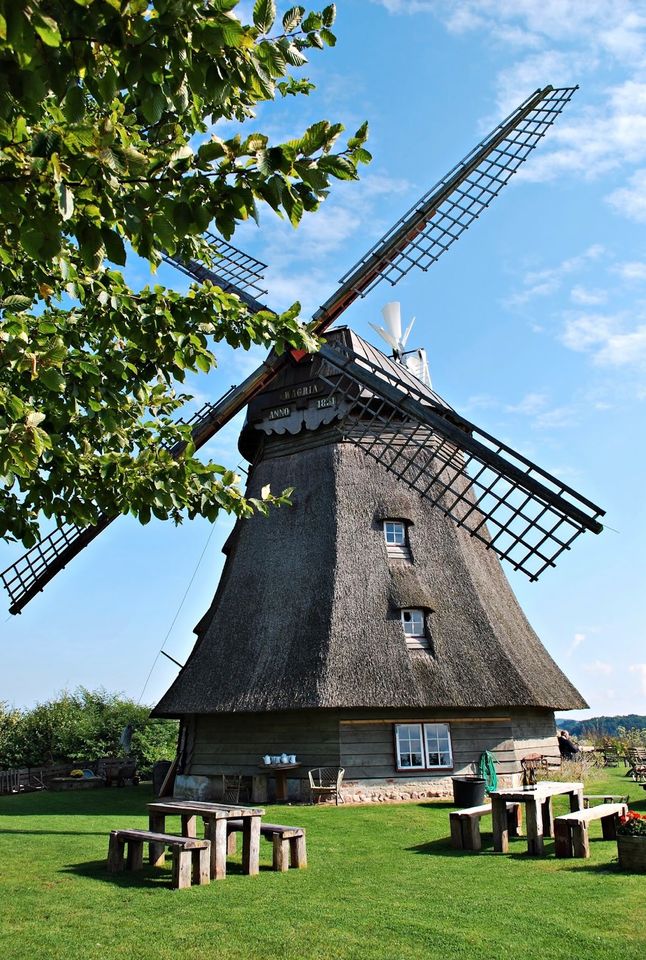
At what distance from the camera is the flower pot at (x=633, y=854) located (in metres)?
8.05

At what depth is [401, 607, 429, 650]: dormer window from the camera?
16594 mm

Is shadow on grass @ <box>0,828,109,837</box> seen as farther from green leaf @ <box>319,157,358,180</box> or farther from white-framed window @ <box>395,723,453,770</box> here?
green leaf @ <box>319,157,358,180</box>

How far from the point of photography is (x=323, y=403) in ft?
64.8

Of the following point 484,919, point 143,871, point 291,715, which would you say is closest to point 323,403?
point 291,715

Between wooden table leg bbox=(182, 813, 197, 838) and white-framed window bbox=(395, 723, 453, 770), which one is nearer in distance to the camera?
wooden table leg bbox=(182, 813, 197, 838)

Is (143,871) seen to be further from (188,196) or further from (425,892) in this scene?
(188,196)

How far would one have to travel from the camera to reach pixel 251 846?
868 centimetres

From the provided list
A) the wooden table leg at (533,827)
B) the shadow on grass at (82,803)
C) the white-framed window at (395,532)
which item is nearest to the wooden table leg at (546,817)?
the wooden table leg at (533,827)

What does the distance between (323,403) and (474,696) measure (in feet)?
27.4

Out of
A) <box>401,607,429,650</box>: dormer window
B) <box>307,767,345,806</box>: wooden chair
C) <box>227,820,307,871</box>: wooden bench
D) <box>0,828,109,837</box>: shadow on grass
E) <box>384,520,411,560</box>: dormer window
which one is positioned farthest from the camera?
<box>384,520,411,560</box>: dormer window

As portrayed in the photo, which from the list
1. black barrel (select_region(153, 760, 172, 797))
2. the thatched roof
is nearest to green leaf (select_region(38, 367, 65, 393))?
the thatched roof

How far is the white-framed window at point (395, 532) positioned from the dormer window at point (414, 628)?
6.66 feet

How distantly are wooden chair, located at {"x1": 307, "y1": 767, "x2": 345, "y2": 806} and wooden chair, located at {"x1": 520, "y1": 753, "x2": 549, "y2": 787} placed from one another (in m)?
4.23

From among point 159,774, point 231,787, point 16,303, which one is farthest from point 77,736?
point 16,303
